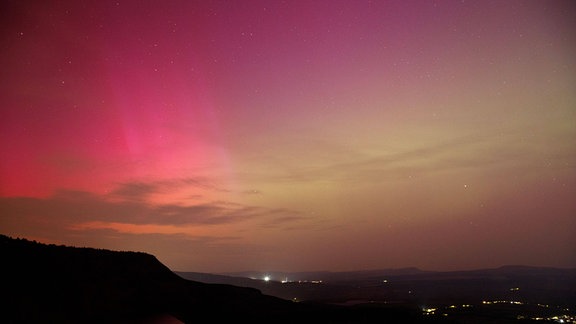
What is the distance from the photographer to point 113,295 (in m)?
37.3

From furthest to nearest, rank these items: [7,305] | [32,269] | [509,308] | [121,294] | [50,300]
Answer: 1. [509,308]
2. [121,294]
3. [32,269]
4. [50,300]
5. [7,305]

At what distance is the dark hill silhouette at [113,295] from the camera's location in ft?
96.5

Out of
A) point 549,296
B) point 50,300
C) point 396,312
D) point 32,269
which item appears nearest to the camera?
point 50,300

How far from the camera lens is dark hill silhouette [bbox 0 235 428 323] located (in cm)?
2942

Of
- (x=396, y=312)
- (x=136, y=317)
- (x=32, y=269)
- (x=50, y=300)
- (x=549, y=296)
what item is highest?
(x=32, y=269)

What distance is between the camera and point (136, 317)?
34.8 metres

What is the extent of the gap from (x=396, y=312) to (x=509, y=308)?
8570 cm

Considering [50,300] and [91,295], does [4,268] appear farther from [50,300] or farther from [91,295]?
[91,295]

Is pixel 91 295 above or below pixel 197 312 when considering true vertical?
above

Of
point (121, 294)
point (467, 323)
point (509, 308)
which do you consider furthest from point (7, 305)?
point (509, 308)

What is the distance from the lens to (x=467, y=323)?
279 ft

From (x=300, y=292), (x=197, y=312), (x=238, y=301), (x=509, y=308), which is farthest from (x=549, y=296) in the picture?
(x=197, y=312)

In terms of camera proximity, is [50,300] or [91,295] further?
[91,295]

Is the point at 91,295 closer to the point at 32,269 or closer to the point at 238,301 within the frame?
the point at 32,269
